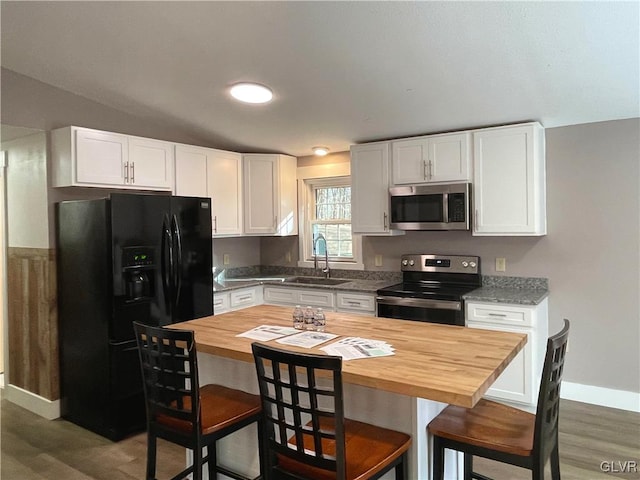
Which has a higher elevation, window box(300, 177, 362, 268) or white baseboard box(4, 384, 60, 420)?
window box(300, 177, 362, 268)

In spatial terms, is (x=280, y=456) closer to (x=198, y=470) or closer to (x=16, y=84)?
(x=198, y=470)

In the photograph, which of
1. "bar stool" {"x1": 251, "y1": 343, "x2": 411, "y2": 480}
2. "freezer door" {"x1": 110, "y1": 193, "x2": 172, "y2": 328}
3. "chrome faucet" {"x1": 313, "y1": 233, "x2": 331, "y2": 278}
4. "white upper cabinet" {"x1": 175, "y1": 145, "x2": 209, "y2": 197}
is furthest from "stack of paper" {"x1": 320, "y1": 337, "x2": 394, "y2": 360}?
"chrome faucet" {"x1": 313, "y1": 233, "x2": 331, "y2": 278}

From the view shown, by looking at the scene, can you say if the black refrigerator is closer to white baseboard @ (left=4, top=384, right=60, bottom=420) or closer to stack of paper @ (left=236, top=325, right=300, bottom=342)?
white baseboard @ (left=4, top=384, right=60, bottom=420)

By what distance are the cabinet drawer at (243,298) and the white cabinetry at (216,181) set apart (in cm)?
61

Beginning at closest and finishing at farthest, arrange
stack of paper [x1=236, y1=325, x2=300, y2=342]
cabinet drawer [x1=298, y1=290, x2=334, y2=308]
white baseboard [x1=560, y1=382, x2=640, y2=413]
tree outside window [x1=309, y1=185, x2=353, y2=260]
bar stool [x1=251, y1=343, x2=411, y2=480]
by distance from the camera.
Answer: bar stool [x1=251, y1=343, x2=411, y2=480]
stack of paper [x1=236, y1=325, x2=300, y2=342]
white baseboard [x1=560, y1=382, x2=640, y2=413]
cabinet drawer [x1=298, y1=290, x2=334, y2=308]
tree outside window [x1=309, y1=185, x2=353, y2=260]

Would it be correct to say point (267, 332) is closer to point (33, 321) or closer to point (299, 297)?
point (299, 297)

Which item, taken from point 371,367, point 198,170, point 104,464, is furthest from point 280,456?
point 198,170

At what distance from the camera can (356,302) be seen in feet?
13.3

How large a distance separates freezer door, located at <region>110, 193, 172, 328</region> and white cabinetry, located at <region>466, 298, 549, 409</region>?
92.9 inches

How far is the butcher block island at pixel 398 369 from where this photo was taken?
58.6 inches

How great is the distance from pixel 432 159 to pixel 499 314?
4.59 ft

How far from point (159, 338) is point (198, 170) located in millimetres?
2713

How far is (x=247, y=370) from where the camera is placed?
2232 mm

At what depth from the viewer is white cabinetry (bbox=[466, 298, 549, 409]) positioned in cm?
330
